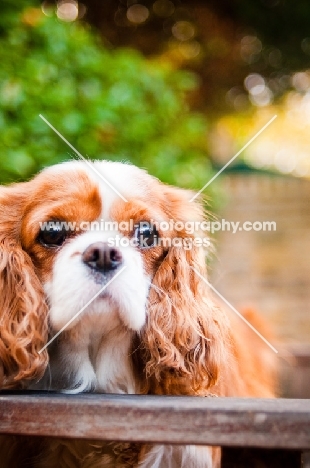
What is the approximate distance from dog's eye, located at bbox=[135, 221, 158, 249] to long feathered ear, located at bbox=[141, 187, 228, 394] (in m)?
0.09

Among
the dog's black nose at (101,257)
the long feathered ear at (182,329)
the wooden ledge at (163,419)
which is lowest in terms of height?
the wooden ledge at (163,419)

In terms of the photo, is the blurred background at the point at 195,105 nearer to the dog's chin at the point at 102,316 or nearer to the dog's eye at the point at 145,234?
the dog's eye at the point at 145,234

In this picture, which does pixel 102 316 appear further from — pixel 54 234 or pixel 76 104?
pixel 76 104

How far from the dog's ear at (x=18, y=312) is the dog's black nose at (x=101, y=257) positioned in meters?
0.20

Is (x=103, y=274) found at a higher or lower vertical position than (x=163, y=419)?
higher

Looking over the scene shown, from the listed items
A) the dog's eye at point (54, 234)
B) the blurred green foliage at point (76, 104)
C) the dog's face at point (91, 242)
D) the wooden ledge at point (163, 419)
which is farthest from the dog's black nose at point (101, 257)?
the blurred green foliage at point (76, 104)

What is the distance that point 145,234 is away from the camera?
6.18 ft

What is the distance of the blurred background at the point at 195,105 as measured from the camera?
2816 millimetres

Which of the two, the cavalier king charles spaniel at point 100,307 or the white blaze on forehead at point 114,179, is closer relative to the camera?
the cavalier king charles spaniel at point 100,307

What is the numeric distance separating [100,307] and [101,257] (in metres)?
0.14

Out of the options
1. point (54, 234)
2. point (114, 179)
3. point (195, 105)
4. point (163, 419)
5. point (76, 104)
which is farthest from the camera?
point (195, 105)

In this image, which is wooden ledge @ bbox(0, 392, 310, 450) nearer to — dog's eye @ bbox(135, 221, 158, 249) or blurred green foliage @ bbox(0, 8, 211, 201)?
dog's eye @ bbox(135, 221, 158, 249)

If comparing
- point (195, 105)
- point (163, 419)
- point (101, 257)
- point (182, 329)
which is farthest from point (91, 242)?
point (195, 105)

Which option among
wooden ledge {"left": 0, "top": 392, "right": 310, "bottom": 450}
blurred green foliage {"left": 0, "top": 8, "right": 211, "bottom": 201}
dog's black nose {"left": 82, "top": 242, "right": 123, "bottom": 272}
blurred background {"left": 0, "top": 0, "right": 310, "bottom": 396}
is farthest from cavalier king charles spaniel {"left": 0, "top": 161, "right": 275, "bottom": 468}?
blurred green foliage {"left": 0, "top": 8, "right": 211, "bottom": 201}
